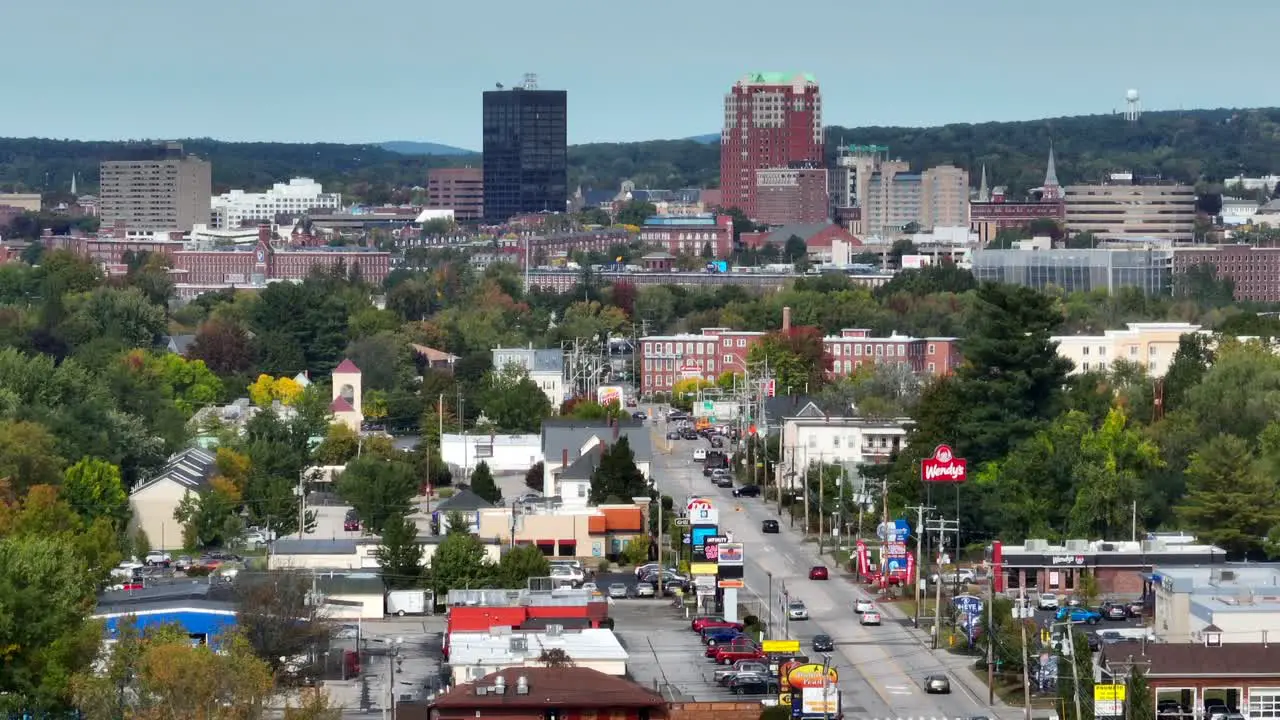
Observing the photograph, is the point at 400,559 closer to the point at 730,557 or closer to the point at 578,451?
the point at 730,557

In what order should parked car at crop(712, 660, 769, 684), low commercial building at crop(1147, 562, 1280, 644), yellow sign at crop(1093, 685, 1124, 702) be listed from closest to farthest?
yellow sign at crop(1093, 685, 1124, 702), parked car at crop(712, 660, 769, 684), low commercial building at crop(1147, 562, 1280, 644)

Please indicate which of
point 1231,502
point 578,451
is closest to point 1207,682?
point 1231,502

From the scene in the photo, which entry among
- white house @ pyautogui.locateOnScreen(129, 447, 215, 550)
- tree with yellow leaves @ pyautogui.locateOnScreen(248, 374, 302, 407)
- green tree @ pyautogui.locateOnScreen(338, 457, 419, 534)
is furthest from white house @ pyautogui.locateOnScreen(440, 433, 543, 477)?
white house @ pyautogui.locateOnScreen(129, 447, 215, 550)

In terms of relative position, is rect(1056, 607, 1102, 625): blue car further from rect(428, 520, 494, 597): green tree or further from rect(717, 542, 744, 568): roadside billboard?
rect(428, 520, 494, 597): green tree

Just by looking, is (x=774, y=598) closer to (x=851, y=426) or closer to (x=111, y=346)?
(x=851, y=426)

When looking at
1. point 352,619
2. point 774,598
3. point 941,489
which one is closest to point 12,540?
point 352,619

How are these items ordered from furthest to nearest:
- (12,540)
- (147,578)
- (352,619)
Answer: (147,578) < (352,619) < (12,540)
